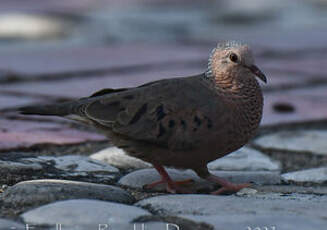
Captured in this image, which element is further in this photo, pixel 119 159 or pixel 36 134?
pixel 36 134

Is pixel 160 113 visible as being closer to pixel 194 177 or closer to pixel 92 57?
pixel 194 177

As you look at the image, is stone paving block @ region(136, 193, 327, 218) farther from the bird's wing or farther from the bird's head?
the bird's head

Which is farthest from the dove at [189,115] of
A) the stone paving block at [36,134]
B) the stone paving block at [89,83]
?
the stone paving block at [89,83]

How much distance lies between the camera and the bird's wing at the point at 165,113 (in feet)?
11.1

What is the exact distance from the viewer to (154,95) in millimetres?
3449

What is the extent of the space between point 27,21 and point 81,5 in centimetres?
174

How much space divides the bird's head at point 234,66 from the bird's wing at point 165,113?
10 cm

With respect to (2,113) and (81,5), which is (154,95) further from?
(81,5)

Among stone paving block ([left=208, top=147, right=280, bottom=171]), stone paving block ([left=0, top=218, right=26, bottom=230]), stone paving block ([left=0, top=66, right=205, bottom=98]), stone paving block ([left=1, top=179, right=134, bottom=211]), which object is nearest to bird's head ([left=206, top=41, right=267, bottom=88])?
stone paving block ([left=208, top=147, right=280, bottom=171])

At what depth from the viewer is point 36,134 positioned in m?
4.35

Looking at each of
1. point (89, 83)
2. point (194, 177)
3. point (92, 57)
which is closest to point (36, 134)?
point (194, 177)

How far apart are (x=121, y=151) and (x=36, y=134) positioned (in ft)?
1.85

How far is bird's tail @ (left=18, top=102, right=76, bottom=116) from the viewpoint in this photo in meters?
3.64

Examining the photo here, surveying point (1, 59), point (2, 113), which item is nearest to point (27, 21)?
point (1, 59)
